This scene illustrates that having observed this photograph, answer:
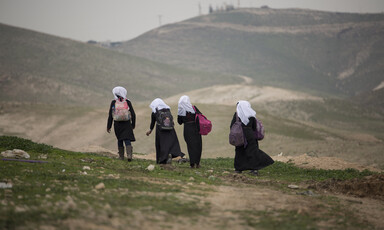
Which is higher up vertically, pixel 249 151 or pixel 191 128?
pixel 191 128

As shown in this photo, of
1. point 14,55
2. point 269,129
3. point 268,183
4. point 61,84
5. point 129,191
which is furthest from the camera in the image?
point 14,55

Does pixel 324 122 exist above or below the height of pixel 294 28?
below

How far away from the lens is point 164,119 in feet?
42.9

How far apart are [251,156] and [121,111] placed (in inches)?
131

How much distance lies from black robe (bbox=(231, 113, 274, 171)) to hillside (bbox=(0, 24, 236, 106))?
61902 millimetres

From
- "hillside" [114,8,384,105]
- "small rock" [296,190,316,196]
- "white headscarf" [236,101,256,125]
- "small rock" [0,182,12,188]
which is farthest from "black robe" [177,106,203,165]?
"hillside" [114,8,384,105]

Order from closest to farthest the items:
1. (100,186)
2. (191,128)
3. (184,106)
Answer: (100,186) < (184,106) < (191,128)

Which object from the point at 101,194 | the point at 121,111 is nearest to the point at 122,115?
the point at 121,111

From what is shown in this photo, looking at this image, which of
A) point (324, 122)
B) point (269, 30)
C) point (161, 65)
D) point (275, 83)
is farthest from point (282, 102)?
point (269, 30)

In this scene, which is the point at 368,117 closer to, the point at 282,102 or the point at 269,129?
the point at 282,102

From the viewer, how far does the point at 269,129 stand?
37594 mm

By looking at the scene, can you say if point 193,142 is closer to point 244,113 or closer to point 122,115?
point 244,113

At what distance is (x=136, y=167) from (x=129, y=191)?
3541 millimetres

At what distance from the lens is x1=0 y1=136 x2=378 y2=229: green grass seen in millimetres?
6520
